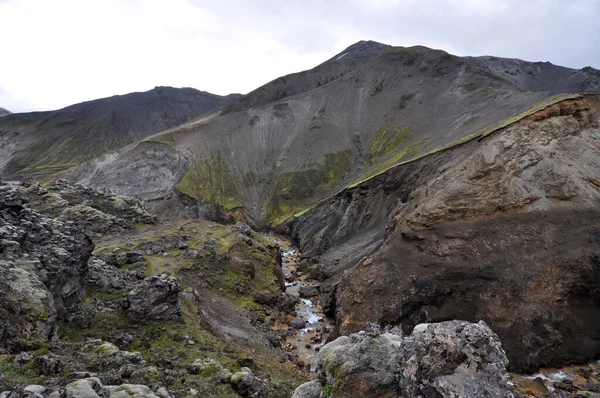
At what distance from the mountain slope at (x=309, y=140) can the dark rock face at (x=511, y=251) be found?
113 feet

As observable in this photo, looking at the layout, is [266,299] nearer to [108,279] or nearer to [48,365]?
[108,279]

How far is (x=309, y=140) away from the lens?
120m

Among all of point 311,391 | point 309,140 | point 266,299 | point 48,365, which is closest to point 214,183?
point 309,140

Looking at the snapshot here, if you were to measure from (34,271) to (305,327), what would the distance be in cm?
2616

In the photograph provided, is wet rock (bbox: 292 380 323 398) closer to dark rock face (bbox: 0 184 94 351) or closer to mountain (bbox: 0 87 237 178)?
dark rock face (bbox: 0 184 94 351)

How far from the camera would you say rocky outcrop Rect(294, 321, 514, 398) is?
35.7 ft

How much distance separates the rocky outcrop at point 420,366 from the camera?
10.9 m

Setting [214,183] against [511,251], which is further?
[214,183]

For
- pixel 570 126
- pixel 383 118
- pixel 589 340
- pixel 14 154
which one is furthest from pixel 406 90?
pixel 14 154

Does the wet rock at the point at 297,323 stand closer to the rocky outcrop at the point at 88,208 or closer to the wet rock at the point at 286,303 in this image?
the wet rock at the point at 286,303

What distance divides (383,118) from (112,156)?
98470 mm

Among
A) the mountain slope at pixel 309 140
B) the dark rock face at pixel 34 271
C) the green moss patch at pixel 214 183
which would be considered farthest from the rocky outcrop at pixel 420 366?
the green moss patch at pixel 214 183

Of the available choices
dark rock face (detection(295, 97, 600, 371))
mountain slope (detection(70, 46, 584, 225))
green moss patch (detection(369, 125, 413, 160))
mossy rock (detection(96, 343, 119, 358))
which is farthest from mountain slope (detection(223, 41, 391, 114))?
mossy rock (detection(96, 343, 119, 358))

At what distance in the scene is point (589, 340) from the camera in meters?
28.5
